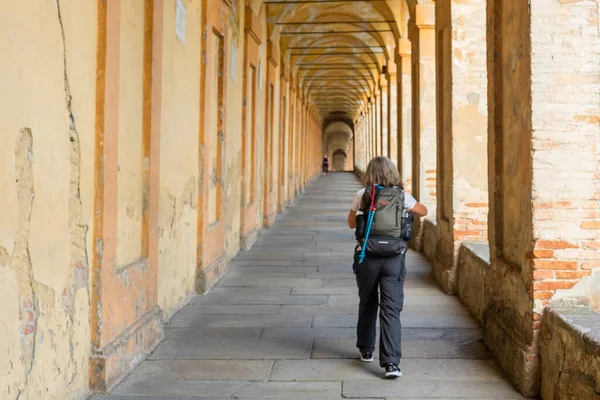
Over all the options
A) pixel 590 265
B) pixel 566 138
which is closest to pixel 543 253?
pixel 590 265

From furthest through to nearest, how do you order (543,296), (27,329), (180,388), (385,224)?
1. (385,224)
2. (180,388)
3. (543,296)
4. (27,329)

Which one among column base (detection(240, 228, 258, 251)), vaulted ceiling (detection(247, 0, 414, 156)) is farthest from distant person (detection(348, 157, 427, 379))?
vaulted ceiling (detection(247, 0, 414, 156))

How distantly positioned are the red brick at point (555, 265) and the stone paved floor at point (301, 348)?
0.82m

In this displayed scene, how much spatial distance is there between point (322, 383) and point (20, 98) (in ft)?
8.22

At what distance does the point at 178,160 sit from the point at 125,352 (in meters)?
2.34

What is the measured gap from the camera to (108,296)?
407 centimetres

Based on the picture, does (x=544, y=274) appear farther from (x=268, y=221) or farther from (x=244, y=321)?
(x=268, y=221)

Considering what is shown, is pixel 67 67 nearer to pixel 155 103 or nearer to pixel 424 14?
pixel 155 103

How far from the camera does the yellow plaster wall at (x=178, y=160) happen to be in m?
5.67

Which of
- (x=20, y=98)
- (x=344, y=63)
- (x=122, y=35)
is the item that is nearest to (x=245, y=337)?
(x=122, y=35)

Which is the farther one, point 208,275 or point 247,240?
point 247,240

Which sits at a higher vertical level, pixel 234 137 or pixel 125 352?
pixel 234 137

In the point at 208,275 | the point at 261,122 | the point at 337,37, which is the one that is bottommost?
the point at 208,275

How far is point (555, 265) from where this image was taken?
13.0 feet
